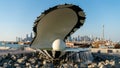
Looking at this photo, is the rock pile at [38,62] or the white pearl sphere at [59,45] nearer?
the rock pile at [38,62]

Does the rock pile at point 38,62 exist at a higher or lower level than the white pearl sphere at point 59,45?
lower

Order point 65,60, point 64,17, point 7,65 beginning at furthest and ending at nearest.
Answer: point 64,17 → point 65,60 → point 7,65

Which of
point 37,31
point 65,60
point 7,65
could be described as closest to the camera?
point 7,65

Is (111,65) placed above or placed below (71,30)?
below

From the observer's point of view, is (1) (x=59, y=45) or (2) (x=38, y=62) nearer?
(1) (x=59, y=45)

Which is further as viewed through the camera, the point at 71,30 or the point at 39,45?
the point at 71,30

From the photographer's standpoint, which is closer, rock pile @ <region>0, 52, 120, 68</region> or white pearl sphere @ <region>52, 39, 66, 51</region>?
rock pile @ <region>0, 52, 120, 68</region>

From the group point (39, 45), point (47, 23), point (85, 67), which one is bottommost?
point (85, 67)

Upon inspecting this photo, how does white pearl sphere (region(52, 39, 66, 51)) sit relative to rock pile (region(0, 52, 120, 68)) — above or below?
above

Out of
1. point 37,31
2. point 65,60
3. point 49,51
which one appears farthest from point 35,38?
point 65,60

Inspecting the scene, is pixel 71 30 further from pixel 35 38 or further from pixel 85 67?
pixel 85 67

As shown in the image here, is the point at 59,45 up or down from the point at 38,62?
up
